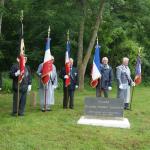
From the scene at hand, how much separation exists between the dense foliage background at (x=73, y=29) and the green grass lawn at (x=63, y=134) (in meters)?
12.2

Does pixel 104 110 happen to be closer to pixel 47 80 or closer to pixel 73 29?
pixel 47 80

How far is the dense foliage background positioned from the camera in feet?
89.9

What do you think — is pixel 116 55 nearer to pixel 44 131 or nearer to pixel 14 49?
pixel 14 49

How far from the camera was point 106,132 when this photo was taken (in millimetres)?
12617

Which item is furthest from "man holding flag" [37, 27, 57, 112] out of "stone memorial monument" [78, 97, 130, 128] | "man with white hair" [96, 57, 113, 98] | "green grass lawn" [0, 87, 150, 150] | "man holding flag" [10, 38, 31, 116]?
"stone memorial monument" [78, 97, 130, 128]

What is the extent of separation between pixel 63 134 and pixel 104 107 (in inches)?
96.7

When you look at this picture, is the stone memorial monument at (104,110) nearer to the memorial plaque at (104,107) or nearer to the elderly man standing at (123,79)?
the memorial plaque at (104,107)

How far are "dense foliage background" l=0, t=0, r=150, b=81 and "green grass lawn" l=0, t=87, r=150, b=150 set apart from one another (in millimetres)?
12225

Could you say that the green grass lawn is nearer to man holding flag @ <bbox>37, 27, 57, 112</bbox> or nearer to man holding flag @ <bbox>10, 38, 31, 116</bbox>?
man holding flag @ <bbox>10, 38, 31, 116</bbox>

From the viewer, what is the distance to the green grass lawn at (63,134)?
10.9m

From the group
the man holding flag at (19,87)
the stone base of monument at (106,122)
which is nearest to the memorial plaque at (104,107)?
the stone base of monument at (106,122)

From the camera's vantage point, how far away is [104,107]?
14.1 meters

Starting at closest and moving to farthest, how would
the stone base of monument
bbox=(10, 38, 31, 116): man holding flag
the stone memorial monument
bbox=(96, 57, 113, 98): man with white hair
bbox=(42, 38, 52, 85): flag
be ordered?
the stone base of monument → the stone memorial monument → bbox=(10, 38, 31, 116): man holding flag → bbox=(42, 38, 52, 85): flag → bbox=(96, 57, 113, 98): man with white hair

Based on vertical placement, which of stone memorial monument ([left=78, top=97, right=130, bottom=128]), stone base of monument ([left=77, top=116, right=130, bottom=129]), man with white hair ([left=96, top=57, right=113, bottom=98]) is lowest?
stone base of monument ([left=77, top=116, right=130, bottom=129])
